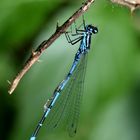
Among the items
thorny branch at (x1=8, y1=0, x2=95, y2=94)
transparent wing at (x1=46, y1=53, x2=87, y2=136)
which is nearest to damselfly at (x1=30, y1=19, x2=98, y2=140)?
transparent wing at (x1=46, y1=53, x2=87, y2=136)

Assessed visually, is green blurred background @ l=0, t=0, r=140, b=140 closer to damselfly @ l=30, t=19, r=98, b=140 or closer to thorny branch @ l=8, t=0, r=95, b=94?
damselfly @ l=30, t=19, r=98, b=140

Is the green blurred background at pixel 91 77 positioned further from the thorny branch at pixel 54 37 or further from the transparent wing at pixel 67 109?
the thorny branch at pixel 54 37

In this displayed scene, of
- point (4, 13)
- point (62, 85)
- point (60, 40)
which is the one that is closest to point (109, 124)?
point (62, 85)

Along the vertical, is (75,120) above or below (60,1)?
below

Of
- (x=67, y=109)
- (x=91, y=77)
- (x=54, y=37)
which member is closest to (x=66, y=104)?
(x=67, y=109)

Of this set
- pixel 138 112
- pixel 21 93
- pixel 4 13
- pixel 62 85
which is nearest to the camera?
pixel 62 85

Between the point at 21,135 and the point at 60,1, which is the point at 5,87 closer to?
the point at 21,135

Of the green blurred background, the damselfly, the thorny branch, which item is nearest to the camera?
the thorny branch
